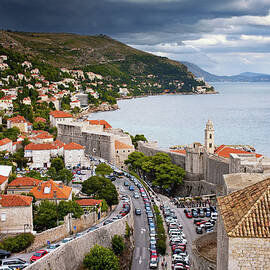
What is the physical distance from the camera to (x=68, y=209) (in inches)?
615

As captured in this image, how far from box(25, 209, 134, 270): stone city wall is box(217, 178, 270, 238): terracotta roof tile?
5308 mm

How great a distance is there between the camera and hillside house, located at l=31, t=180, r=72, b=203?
16.8 metres

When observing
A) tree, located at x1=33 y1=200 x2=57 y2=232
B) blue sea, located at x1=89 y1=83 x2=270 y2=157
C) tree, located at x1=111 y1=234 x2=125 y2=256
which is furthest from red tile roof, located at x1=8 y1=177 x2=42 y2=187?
blue sea, located at x1=89 y1=83 x2=270 y2=157

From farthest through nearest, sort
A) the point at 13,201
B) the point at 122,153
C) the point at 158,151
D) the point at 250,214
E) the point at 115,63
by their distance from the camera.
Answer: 1. the point at 115,63
2. the point at 122,153
3. the point at 158,151
4. the point at 13,201
5. the point at 250,214

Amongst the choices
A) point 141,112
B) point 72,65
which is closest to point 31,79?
point 141,112

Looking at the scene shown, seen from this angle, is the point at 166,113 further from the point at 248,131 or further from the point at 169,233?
the point at 169,233

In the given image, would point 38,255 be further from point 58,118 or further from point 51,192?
point 58,118

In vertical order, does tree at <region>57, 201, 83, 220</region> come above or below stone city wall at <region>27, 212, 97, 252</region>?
above

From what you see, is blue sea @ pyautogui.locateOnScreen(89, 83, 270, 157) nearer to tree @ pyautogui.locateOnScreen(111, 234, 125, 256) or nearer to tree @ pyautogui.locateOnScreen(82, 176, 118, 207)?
tree @ pyautogui.locateOnScreen(82, 176, 118, 207)

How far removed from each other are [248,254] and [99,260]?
683cm

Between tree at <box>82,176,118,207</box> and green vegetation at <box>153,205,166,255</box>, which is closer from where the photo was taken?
green vegetation at <box>153,205,166,255</box>

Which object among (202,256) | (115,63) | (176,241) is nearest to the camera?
(202,256)

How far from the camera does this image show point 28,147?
2797cm

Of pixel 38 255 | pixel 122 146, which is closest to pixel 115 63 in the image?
pixel 122 146
